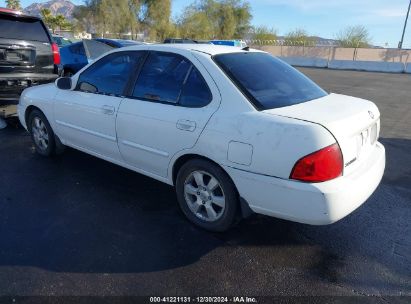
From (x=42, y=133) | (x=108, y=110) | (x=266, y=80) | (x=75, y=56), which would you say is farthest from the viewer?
(x=75, y=56)

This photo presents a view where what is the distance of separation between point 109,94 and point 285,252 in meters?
2.43

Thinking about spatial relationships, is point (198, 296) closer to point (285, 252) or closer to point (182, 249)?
point (182, 249)

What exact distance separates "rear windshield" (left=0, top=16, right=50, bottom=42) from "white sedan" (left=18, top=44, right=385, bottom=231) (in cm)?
308

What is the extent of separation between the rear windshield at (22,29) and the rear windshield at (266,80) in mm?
4832

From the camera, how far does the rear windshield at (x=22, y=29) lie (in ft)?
20.4

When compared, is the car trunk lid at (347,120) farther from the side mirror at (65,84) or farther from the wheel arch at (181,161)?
the side mirror at (65,84)

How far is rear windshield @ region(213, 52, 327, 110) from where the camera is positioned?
9.85 ft

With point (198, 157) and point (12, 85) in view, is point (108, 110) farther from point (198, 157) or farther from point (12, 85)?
point (12, 85)

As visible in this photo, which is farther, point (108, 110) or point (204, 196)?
point (108, 110)

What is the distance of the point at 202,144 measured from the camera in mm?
2975

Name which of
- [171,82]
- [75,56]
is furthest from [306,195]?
[75,56]

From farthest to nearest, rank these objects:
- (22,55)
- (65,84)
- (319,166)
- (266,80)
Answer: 1. (22,55)
2. (65,84)
3. (266,80)
4. (319,166)

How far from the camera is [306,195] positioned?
2.55m

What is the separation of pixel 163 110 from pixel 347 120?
159cm
